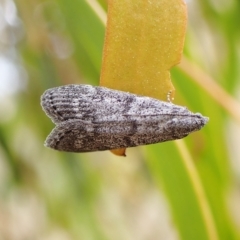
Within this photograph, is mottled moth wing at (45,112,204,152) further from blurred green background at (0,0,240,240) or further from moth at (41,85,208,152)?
blurred green background at (0,0,240,240)

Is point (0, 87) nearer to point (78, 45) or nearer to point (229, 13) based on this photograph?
point (78, 45)

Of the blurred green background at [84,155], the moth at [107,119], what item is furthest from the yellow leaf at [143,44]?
the blurred green background at [84,155]

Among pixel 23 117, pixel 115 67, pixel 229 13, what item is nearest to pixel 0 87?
pixel 23 117

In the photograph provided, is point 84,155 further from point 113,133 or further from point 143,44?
point 143,44

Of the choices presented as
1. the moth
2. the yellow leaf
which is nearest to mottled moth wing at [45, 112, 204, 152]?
the moth

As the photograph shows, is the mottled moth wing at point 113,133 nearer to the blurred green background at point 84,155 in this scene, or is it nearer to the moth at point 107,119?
the moth at point 107,119
